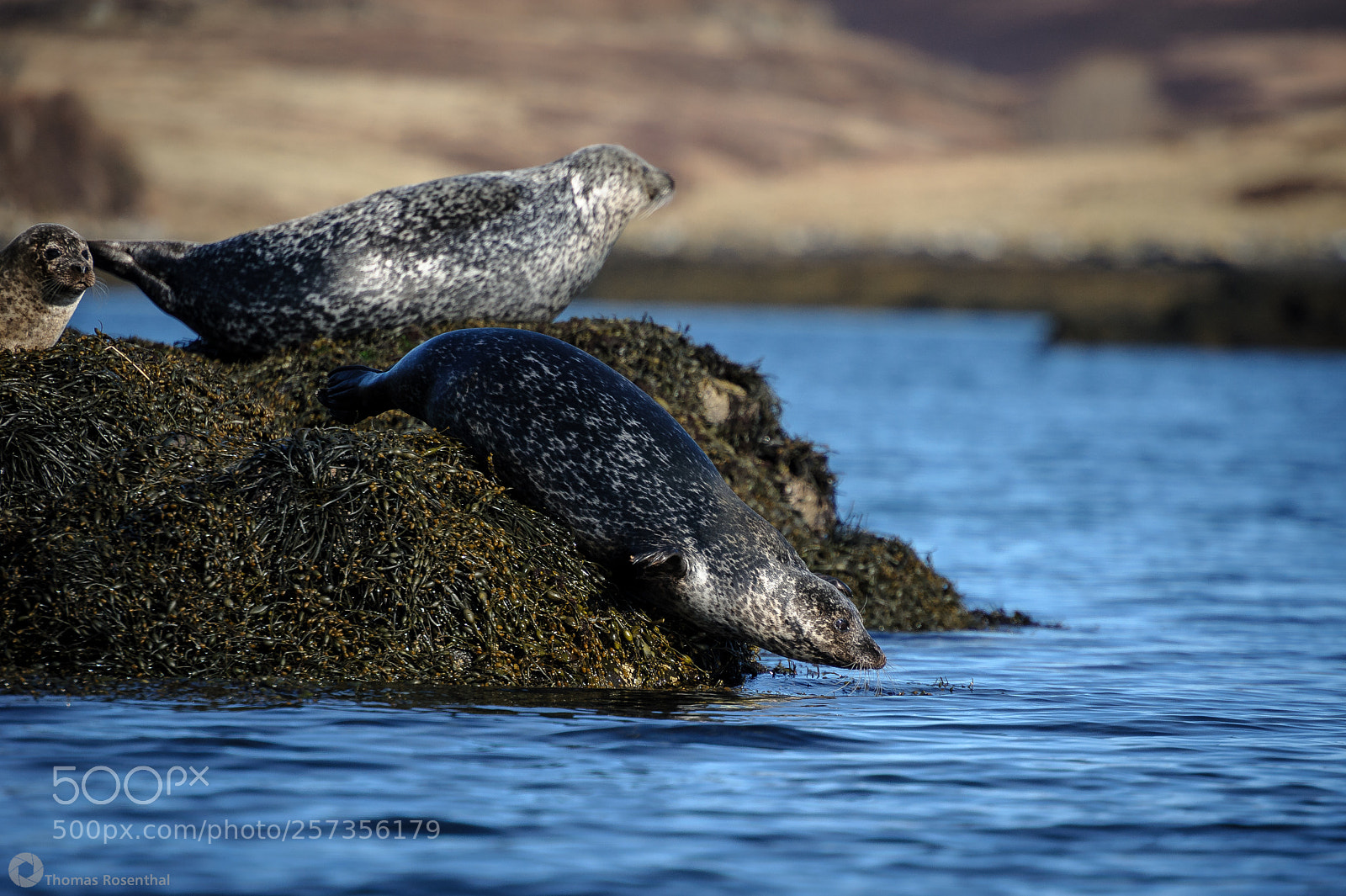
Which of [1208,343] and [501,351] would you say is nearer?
[501,351]

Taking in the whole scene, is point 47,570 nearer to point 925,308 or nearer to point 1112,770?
point 1112,770

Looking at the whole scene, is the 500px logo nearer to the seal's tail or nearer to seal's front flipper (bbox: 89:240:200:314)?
the seal's tail

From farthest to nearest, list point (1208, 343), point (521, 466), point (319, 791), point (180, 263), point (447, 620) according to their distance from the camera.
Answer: point (1208, 343) → point (180, 263) → point (521, 466) → point (447, 620) → point (319, 791)

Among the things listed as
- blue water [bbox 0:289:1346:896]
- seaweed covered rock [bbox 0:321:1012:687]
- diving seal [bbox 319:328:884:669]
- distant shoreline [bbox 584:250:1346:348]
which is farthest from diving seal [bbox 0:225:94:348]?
distant shoreline [bbox 584:250:1346:348]

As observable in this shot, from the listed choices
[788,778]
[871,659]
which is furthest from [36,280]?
[788,778]

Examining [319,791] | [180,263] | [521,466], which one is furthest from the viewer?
[180,263]

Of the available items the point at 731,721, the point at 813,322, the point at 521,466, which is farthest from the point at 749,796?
the point at 813,322

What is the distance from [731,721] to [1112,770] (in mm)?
1600

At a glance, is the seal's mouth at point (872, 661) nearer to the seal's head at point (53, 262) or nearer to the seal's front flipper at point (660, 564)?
the seal's front flipper at point (660, 564)

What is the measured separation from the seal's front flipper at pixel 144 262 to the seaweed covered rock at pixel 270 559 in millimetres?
1994

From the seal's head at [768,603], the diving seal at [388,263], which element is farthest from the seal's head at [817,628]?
the diving seal at [388,263]

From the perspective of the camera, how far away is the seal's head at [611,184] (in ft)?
34.8

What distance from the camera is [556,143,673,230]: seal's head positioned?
1059 cm

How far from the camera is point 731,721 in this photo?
646cm
